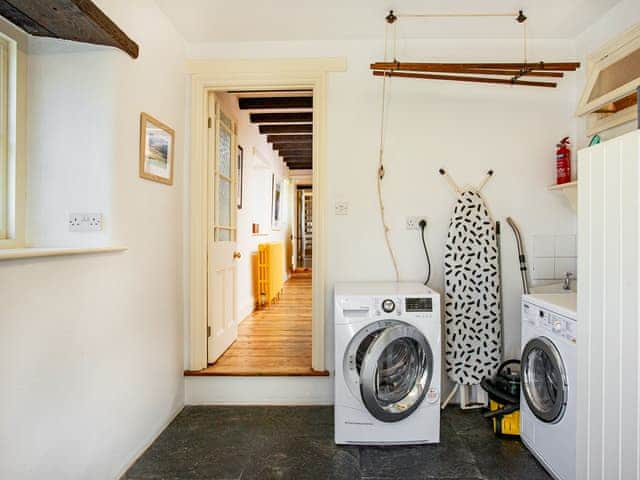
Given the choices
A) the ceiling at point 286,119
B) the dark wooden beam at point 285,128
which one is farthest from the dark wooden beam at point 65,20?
the dark wooden beam at point 285,128

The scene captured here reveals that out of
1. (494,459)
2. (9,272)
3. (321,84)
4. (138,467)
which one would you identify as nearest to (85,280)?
(9,272)

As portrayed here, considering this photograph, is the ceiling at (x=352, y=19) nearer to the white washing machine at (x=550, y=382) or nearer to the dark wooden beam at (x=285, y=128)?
the white washing machine at (x=550, y=382)

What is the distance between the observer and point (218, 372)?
8.05ft

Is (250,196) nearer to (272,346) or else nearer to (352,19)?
(272,346)

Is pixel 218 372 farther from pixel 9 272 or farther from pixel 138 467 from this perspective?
pixel 9 272

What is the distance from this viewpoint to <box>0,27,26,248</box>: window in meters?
1.46

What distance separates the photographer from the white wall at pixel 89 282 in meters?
1.22

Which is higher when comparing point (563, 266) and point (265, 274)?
point (563, 266)

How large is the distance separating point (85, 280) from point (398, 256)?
177cm

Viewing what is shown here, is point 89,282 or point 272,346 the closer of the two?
point 89,282

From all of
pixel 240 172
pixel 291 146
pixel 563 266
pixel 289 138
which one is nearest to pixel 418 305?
pixel 563 266

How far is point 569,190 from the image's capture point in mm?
2262

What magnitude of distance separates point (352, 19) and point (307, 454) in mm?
2476

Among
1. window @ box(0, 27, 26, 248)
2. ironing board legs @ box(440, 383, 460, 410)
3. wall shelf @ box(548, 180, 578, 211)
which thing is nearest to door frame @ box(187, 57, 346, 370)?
ironing board legs @ box(440, 383, 460, 410)
